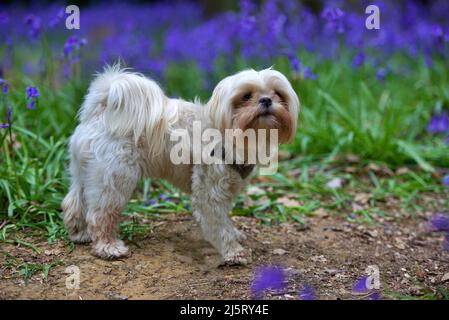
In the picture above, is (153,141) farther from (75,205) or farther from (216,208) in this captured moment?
(75,205)

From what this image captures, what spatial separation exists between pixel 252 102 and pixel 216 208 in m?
0.76

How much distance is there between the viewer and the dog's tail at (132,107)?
3.60 metres

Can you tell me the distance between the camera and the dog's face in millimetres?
3445

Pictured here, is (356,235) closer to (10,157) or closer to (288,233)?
(288,233)

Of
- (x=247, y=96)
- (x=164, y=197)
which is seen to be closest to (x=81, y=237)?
(x=164, y=197)

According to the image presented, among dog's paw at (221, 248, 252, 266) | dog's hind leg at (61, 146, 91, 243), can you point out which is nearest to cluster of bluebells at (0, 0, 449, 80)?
dog's hind leg at (61, 146, 91, 243)

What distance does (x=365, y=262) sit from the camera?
3.96m

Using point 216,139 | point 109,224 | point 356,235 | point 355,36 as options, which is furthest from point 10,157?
point 355,36

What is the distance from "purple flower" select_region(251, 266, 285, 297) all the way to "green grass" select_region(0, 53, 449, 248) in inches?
42.9

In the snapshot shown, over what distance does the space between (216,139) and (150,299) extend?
1.10m

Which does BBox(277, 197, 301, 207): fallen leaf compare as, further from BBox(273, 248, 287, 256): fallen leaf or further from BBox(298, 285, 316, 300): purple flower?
BBox(298, 285, 316, 300): purple flower

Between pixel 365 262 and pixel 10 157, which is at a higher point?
pixel 10 157

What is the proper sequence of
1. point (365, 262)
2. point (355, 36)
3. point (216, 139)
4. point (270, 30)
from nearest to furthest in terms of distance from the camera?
point (216, 139) → point (365, 262) → point (270, 30) → point (355, 36)
